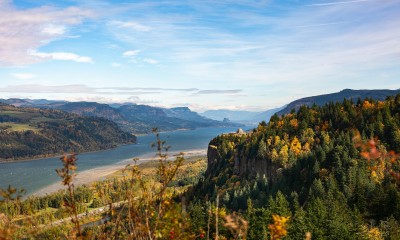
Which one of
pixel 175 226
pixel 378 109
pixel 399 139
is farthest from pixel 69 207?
pixel 378 109

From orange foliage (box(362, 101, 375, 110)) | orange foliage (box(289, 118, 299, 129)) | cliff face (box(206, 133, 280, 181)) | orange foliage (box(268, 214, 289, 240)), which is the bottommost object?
cliff face (box(206, 133, 280, 181))

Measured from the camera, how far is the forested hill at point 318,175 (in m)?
60.2

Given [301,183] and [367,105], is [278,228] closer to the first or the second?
[301,183]

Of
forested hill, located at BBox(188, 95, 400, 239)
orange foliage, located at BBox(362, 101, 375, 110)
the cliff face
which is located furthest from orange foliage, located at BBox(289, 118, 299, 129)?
orange foliage, located at BBox(362, 101, 375, 110)

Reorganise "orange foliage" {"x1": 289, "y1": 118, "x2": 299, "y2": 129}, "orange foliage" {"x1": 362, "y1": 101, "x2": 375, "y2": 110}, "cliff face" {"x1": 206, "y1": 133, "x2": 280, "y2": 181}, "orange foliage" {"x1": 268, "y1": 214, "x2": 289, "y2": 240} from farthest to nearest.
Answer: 1. "orange foliage" {"x1": 289, "y1": 118, "x2": 299, "y2": 129}
2. "cliff face" {"x1": 206, "y1": 133, "x2": 280, "y2": 181}
3. "orange foliage" {"x1": 362, "y1": 101, "x2": 375, "y2": 110}
4. "orange foliage" {"x1": 268, "y1": 214, "x2": 289, "y2": 240}

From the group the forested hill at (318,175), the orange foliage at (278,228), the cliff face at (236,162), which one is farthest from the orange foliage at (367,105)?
the orange foliage at (278,228)

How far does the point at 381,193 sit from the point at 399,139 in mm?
34376

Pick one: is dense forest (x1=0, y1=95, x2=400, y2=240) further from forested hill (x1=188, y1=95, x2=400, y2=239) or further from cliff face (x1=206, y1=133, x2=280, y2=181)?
cliff face (x1=206, y1=133, x2=280, y2=181)

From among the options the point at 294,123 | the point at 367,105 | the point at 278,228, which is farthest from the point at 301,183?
the point at 278,228

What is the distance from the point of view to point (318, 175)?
97.9 m

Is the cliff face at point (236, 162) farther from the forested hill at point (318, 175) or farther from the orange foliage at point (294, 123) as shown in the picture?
the orange foliage at point (294, 123)

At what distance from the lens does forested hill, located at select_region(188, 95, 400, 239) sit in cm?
6019

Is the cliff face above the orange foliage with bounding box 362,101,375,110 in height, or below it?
below

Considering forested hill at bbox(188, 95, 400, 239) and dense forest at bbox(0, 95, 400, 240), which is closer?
dense forest at bbox(0, 95, 400, 240)
